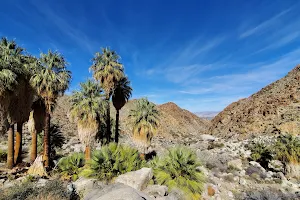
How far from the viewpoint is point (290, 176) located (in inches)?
687

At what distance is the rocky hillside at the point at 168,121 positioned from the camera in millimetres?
49531

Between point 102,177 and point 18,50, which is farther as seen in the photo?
point 18,50

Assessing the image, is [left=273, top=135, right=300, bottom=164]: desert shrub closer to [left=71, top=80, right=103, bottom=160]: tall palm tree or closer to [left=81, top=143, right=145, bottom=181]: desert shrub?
[left=81, top=143, right=145, bottom=181]: desert shrub

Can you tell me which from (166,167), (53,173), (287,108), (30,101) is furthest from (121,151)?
(287,108)

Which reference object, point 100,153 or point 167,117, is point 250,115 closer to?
point 167,117

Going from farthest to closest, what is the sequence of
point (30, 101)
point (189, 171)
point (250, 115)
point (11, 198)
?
point (250, 115) → point (30, 101) → point (189, 171) → point (11, 198)

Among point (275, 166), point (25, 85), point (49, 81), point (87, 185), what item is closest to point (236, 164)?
point (275, 166)

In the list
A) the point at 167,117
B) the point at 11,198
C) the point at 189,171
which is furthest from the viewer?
the point at 167,117

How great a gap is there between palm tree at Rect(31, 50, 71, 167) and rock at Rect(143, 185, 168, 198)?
9.09 meters

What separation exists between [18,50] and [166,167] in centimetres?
1346

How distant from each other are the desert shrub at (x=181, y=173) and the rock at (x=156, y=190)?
50cm

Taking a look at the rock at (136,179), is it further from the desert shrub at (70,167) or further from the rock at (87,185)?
the desert shrub at (70,167)

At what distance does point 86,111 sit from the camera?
643 inches

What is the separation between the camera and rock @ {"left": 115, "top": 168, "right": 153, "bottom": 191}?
9578 mm
